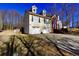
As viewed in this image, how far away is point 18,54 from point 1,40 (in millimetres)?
280

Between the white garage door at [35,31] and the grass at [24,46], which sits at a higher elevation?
the white garage door at [35,31]


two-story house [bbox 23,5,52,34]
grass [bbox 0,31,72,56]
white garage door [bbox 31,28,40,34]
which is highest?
two-story house [bbox 23,5,52,34]

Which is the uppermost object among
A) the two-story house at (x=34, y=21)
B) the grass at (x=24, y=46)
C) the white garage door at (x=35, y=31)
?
the two-story house at (x=34, y=21)

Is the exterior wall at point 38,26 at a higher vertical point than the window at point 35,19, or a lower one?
lower

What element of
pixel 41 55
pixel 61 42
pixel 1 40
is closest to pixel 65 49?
pixel 61 42

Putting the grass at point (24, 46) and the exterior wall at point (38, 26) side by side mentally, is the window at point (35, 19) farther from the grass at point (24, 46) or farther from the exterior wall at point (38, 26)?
the grass at point (24, 46)

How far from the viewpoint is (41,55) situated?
2.12 m

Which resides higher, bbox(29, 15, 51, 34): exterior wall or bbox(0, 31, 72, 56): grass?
bbox(29, 15, 51, 34): exterior wall

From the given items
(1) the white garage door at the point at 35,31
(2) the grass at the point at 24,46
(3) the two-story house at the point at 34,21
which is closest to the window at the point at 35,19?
(3) the two-story house at the point at 34,21

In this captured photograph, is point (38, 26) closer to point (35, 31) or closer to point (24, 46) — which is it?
point (35, 31)

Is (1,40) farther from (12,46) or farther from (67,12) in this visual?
(67,12)

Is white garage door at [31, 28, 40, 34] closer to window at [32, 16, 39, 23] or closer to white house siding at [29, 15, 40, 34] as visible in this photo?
white house siding at [29, 15, 40, 34]

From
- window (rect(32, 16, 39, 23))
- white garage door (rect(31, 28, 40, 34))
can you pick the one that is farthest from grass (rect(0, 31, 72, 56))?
window (rect(32, 16, 39, 23))

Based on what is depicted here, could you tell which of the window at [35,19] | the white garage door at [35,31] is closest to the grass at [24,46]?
the white garage door at [35,31]
